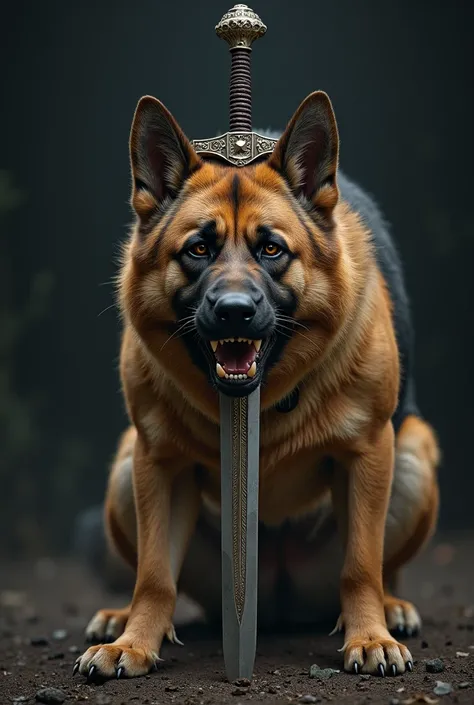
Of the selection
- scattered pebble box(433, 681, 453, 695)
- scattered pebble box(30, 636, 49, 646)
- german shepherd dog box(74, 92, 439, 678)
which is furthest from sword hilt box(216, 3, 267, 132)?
scattered pebble box(30, 636, 49, 646)

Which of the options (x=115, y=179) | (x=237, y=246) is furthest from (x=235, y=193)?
(x=115, y=179)

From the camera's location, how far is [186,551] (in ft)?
12.2

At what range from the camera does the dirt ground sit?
9.12 feet

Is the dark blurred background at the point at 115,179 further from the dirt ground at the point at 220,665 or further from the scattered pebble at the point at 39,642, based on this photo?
the scattered pebble at the point at 39,642

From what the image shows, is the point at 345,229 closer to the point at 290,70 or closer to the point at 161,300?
the point at 161,300

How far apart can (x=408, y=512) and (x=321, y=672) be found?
2.96 feet

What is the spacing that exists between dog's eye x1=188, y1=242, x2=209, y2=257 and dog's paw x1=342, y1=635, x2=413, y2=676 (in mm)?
1287

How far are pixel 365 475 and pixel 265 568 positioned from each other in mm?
845

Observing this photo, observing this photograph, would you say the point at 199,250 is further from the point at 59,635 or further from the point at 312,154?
the point at 59,635

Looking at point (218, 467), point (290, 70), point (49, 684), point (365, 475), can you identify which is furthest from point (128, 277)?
point (290, 70)

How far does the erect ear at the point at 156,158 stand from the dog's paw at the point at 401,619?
1738 millimetres

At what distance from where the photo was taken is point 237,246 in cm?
292

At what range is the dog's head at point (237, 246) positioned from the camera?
2.90 meters

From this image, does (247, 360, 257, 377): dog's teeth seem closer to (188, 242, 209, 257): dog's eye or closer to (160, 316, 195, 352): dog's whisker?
(160, 316, 195, 352): dog's whisker
